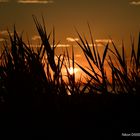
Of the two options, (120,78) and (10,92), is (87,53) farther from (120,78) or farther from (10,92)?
(10,92)

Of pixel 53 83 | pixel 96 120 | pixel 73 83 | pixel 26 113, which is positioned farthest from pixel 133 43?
pixel 26 113

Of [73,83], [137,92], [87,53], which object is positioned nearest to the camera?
[137,92]

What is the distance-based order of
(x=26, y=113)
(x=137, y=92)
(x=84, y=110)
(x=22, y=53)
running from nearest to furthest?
(x=26, y=113) → (x=84, y=110) → (x=137, y=92) → (x=22, y=53)

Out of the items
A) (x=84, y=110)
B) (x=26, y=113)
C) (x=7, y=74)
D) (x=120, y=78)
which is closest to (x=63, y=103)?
(x=84, y=110)

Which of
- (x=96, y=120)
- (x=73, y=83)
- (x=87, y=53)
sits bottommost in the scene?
(x=96, y=120)

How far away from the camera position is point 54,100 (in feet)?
8.70

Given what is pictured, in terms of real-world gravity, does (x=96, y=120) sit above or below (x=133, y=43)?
below

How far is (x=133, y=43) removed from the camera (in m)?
3.88

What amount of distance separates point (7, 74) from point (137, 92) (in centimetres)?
130

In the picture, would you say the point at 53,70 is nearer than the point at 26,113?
No

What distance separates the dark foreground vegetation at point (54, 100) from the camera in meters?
2.48

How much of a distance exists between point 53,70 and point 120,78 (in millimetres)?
791

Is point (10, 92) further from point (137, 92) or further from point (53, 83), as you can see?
point (137, 92)

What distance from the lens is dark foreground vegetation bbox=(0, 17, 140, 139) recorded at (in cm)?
248
